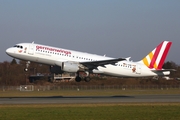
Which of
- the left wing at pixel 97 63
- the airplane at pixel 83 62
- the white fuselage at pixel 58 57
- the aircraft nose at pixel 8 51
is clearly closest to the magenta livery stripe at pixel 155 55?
the airplane at pixel 83 62

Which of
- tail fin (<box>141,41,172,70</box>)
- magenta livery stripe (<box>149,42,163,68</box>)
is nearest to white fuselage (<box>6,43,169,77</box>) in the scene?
tail fin (<box>141,41,172,70</box>)

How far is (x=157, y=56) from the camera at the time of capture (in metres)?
59.7

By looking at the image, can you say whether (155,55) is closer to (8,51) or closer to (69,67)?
(69,67)

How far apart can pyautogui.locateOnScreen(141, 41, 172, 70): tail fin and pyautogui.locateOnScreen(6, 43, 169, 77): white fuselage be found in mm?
3519

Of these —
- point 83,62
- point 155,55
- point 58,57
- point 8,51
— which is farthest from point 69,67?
point 155,55

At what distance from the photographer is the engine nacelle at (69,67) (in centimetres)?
4933

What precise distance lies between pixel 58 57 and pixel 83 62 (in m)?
3.25

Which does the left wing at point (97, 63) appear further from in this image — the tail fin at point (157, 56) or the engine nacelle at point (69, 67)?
the tail fin at point (157, 56)

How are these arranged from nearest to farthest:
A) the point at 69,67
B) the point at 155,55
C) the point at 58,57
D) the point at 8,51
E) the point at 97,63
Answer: the point at 8,51
the point at 58,57
the point at 69,67
the point at 97,63
the point at 155,55

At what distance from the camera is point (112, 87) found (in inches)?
3206

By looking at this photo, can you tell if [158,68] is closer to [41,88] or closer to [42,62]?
[42,62]

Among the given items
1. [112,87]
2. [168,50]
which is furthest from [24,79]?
[168,50]

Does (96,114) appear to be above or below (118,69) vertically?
below

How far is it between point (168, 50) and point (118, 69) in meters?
12.2
